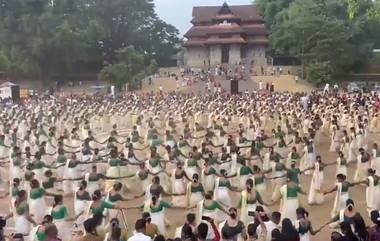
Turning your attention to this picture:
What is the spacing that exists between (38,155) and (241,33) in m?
49.4

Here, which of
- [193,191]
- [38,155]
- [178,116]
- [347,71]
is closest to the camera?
[193,191]

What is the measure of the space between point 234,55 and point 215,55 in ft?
6.17

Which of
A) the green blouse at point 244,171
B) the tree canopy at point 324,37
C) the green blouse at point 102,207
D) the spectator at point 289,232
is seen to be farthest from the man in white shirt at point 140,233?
the tree canopy at point 324,37

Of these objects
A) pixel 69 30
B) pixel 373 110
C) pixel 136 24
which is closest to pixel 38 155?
pixel 373 110

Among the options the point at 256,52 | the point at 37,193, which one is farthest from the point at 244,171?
the point at 256,52

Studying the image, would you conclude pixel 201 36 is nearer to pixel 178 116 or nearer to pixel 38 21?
pixel 38 21

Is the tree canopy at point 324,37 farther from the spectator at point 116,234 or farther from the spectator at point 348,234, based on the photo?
the spectator at point 116,234

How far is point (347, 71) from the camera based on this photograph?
59344 mm

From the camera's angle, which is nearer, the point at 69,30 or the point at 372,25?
the point at 69,30

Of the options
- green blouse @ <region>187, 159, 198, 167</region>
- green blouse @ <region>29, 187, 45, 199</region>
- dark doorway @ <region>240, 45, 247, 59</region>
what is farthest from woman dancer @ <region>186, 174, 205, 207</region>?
dark doorway @ <region>240, 45, 247, 59</region>

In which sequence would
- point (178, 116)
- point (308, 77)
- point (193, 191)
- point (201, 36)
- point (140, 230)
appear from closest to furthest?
1. point (140, 230)
2. point (193, 191)
3. point (178, 116)
4. point (308, 77)
5. point (201, 36)

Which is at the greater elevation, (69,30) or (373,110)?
(69,30)

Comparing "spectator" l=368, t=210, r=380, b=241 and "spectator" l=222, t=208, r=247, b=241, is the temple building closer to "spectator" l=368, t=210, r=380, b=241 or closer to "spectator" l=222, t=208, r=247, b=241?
"spectator" l=222, t=208, r=247, b=241

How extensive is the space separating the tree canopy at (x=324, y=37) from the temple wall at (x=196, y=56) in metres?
6.89
